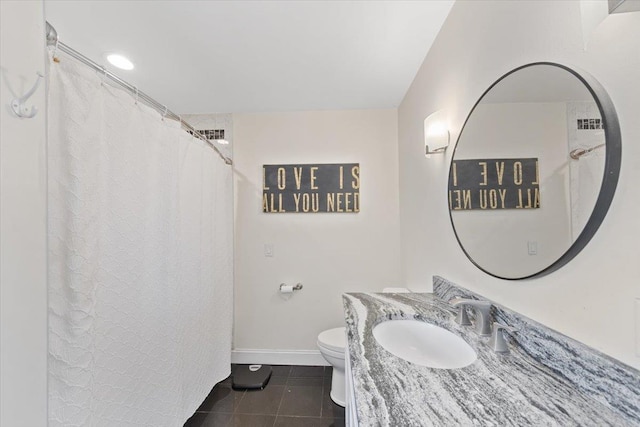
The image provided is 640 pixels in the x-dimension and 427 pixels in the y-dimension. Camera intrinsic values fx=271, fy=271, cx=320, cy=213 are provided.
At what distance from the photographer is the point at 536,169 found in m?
0.86

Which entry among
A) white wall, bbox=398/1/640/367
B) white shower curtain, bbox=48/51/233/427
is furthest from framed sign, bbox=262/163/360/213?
white wall, bbox=398/1/640/367

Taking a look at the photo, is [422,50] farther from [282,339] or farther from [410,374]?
[282,339]

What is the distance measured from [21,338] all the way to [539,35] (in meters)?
1.63

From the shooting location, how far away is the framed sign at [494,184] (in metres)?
0.89

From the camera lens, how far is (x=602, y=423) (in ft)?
1.88

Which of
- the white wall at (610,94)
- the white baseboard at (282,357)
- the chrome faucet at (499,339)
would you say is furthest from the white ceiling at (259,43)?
the white baseboard at (282,357)

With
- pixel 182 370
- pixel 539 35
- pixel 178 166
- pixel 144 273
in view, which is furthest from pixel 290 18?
pixel 182 370

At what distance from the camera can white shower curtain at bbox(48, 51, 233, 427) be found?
2.90ft

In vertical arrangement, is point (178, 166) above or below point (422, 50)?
below

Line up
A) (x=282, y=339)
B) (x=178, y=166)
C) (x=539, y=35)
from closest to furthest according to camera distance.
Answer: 1. (x=539, y=35)
2. (x=178, y=166)
3. (x=282, y=339)

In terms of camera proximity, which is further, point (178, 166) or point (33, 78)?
point (178, 166)

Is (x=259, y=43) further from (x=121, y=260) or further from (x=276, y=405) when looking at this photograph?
(x=276, y=405)

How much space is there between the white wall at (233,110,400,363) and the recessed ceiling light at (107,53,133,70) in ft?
3.44

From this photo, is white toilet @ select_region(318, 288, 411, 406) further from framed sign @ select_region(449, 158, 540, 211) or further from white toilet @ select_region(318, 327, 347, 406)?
framed sign @ select_region(449, 158, 540, 211)
